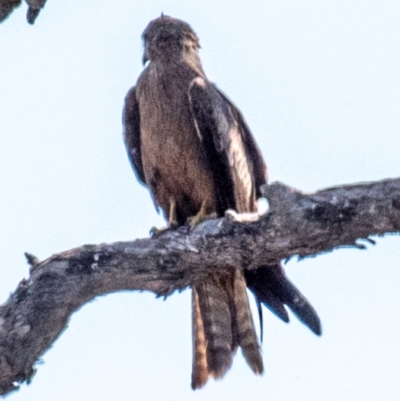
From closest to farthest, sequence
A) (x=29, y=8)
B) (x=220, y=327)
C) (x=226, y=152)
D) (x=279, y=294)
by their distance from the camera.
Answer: (x=29, y=8), (x=279, y=294), (x=220, y=327), (x=226, y=152)

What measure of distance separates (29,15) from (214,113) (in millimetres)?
2182

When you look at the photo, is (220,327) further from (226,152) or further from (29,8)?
(29,8)

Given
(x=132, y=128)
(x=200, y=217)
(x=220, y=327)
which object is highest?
(x=132, y=128)

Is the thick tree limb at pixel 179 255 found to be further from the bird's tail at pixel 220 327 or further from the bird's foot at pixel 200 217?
the bird's foot at pixel 200 217

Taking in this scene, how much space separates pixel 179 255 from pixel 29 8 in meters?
1.42

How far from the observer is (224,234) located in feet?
17.1

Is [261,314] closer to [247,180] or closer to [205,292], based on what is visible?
[205,292]

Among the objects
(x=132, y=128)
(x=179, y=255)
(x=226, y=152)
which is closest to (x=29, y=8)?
(x=179, y=255)

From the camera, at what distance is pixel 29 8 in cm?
476

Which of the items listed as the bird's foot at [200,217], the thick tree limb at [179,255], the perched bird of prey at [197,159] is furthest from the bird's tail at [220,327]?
the thick tree limb at [179,255]

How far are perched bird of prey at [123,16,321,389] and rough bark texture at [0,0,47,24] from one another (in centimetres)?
188

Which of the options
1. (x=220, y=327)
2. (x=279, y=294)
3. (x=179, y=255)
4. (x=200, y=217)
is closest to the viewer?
(x=179, y=255)

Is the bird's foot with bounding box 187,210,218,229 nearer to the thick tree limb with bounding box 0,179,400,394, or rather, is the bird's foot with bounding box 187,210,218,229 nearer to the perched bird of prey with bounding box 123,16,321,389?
the perched bird of prey with bounding box 123,16,321,389

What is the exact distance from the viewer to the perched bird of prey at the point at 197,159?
6.15m
